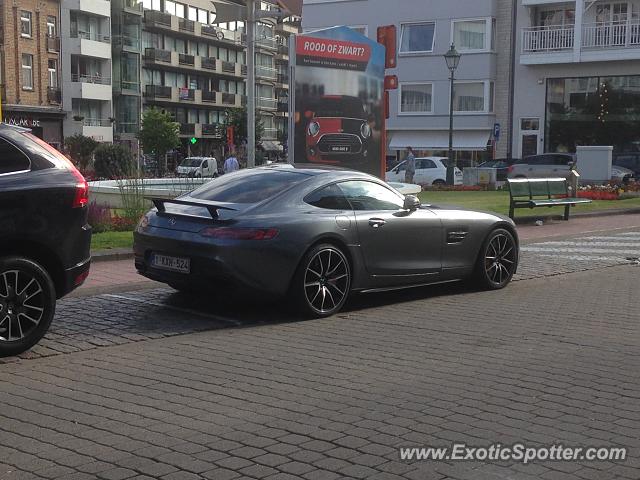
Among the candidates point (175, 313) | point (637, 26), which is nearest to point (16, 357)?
point (175, 313)

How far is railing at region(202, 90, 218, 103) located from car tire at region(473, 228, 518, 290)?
78028mm

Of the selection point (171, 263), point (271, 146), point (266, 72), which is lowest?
point (171, 263)

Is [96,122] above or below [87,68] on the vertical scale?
below

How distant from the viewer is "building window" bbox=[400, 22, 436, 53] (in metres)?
51.3

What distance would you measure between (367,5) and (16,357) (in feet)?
161

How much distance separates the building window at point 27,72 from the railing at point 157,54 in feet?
73.1

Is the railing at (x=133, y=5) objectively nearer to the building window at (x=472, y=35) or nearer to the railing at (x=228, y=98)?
the railing at (x=228, y=98)

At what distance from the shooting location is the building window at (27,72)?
182 ft

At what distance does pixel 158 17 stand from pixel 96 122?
18.3 metres

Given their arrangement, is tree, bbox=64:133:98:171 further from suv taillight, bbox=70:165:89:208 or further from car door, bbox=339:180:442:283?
suv taillight, bbox=70:165:89:208

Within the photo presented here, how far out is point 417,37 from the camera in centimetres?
5175

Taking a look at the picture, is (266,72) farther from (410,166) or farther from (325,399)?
(325,399)

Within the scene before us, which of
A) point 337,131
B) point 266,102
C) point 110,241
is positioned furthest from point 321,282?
point 266,102

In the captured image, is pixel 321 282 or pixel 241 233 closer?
pixel 241 233
